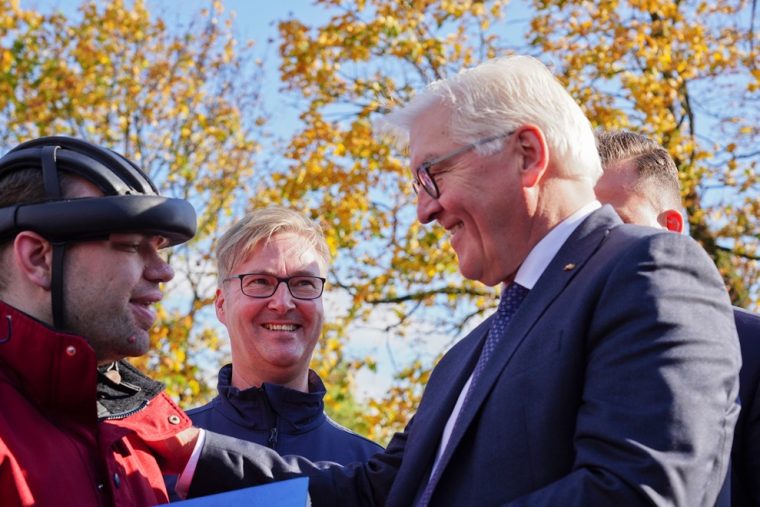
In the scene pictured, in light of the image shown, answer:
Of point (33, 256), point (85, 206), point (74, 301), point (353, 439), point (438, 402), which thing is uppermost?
point (85, 206)

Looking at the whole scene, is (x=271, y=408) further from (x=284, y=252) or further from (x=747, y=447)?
(x=747, y=447)

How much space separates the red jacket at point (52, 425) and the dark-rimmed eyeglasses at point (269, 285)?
1512 millimetres

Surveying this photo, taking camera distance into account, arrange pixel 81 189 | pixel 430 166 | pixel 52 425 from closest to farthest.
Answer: pixel 52 425 → pixel 81 189 → pixel 430 166

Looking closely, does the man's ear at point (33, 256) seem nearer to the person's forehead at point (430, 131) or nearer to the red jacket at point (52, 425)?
the red jacket at point (52, 425)

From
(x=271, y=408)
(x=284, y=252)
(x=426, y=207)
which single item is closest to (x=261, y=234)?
(x=284, y=252)

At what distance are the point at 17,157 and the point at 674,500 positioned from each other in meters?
1.88

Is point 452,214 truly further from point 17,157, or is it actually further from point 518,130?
point 17,157

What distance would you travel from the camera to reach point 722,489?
2.46 m

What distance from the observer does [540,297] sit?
8.64 ft

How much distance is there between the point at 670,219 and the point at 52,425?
2380 mm

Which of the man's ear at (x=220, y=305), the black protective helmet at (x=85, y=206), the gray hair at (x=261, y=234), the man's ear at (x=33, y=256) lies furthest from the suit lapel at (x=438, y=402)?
the man's ear at (x=220, y=305)

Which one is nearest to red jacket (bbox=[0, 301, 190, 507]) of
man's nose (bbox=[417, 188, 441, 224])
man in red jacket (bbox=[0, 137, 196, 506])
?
man in red jacket (bbox=[0, 137, 196, 506])

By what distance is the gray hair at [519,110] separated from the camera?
2.82m

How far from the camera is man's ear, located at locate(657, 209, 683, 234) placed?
151 inches
